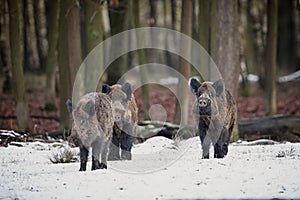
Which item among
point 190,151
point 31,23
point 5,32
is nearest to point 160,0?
point 31,23

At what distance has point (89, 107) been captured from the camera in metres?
11.3

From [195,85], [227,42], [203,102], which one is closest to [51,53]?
[227,42]

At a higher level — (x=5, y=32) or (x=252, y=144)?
(x=5, y=32)

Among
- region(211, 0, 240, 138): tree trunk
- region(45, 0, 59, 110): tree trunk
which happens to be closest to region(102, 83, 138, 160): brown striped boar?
region(211, 0, 240, 138): tree trunk

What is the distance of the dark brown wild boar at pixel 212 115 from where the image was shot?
12250 millimetres

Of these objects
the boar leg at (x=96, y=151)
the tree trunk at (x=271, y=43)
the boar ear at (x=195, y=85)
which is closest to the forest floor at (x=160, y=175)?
the boar leg at (x=96, y=151)

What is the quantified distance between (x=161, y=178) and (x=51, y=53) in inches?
566

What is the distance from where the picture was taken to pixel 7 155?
13250 mm

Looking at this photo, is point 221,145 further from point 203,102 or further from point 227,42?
point 227,42

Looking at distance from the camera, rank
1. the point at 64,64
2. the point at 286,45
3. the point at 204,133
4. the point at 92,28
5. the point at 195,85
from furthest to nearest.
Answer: the point at 286,45 < the point at 64,64 < the point at 92,28 < the point at 195,85 < the point at 204,133

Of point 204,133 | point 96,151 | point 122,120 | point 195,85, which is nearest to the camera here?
point 96,151

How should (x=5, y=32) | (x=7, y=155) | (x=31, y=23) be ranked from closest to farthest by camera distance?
(x=7, y=155)
(x=5, y=32)
(x=31, y=23)

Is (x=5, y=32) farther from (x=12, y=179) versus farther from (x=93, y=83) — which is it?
(x=12, y=179)

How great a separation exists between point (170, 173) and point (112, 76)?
13.9 m
